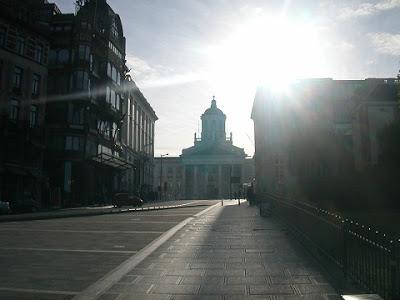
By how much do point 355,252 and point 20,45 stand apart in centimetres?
4105

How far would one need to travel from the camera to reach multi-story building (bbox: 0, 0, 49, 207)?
128 ft

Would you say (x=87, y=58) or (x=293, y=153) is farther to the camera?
(x=87, y=58)

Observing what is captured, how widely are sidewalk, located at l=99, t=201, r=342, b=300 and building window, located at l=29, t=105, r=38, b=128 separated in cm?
3329

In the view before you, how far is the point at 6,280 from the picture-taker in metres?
8.27

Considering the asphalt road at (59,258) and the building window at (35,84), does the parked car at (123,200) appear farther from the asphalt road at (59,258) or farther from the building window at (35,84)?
the asphalt road at (59,258)

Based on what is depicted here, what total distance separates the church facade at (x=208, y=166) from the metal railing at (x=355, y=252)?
384 ft

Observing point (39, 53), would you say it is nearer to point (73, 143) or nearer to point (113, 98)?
point (73, 143)

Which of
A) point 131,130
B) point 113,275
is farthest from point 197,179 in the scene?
point 113,275

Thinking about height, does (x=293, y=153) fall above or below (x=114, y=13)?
below

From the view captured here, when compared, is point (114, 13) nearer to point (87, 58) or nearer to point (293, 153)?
point (87, 58)

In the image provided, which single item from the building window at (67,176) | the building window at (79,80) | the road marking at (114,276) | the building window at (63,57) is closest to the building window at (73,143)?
the building window at (67,176)

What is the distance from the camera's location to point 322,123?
199 feet

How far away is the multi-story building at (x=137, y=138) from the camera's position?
2985 inches

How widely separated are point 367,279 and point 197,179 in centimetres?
13021
